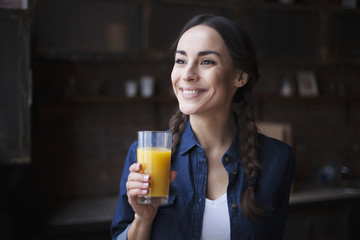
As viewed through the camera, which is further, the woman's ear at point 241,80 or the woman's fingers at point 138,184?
the woman's ear at point 241,80

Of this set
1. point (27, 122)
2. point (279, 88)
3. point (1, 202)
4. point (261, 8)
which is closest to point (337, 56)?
point (279, 88)

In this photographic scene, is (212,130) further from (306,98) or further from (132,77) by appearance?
(306,98)

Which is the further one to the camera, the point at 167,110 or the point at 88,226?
the point at 167,110

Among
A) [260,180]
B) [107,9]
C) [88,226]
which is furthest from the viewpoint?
[107,9]

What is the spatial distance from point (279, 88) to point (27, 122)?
2478 mm

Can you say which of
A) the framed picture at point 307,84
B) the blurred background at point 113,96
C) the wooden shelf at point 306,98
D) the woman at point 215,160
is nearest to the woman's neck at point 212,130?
the woman at point 215,160

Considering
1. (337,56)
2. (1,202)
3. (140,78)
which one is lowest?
(1,202)

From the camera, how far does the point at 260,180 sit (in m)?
1.38

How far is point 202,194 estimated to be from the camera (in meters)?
1.32

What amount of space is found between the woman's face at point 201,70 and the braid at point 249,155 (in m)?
0.22

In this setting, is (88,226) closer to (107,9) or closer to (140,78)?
(140,78)

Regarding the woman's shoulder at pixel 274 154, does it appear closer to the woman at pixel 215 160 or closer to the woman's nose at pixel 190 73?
the woman at pixel 215 160

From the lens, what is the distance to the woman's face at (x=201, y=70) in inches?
48.9

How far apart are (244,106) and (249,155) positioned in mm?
213
